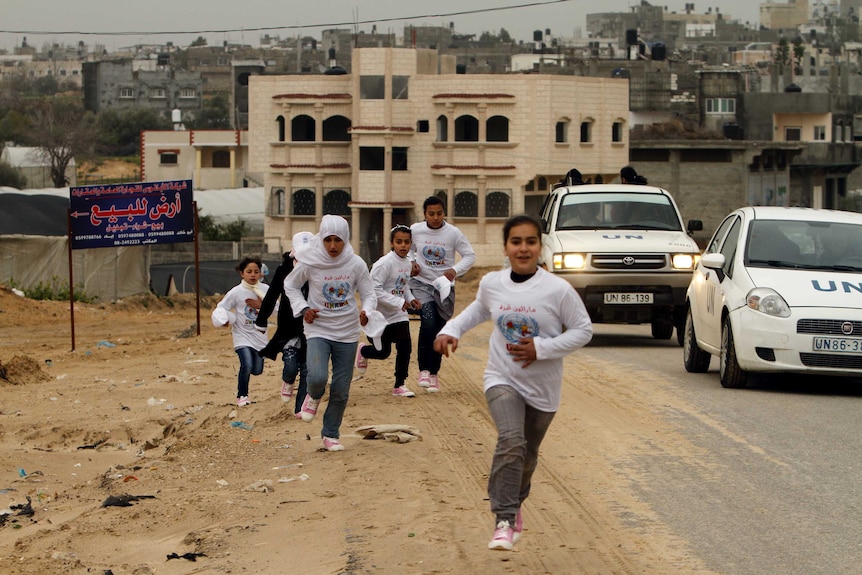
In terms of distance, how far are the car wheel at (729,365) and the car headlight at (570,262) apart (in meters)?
4.45

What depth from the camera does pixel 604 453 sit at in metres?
9.98

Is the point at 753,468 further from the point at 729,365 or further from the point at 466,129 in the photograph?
the point at 466,129

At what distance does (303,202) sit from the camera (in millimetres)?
66938

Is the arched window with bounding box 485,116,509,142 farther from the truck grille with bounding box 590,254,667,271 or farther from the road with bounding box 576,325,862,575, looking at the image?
the road with bounding box 576,325,862,575

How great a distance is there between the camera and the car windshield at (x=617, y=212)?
18938mm

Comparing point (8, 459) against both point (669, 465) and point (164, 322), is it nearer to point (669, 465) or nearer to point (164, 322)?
point (669, 465)

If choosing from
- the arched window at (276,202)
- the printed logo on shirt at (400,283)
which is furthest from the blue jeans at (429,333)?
the arched window at (276,202)

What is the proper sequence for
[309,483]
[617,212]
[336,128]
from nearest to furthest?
1. [309,483]
2. [617,212]
3. [336,128]

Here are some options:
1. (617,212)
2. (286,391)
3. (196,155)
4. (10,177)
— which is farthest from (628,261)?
(10,177)

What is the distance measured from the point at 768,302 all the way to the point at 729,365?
84cm

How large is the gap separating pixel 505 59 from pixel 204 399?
170384 mm

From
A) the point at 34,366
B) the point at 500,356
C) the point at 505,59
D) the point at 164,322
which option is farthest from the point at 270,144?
the point at 505,59

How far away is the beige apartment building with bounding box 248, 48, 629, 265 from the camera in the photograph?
64.2 m

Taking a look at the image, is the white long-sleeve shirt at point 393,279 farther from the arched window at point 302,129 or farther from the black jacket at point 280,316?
the arched window at point 302,129
